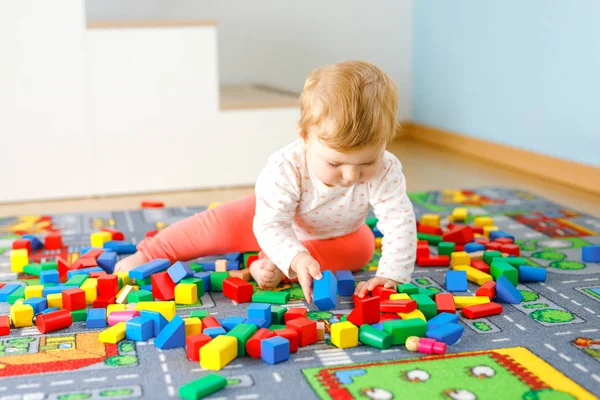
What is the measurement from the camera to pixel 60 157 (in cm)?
250

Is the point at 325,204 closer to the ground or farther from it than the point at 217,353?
farther from it

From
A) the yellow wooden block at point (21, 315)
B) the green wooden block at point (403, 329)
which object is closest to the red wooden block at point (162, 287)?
the yellow wooden block at point (21, 315)

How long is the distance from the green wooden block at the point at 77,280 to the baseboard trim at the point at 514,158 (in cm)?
174

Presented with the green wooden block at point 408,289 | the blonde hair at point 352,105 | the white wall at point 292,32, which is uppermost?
the white wall at point 292,32

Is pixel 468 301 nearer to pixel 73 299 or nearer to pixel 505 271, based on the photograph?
pixel 505 271

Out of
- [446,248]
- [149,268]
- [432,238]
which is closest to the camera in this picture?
[149,268]

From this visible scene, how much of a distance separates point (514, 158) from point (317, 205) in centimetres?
168

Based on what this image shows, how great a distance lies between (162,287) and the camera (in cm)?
149

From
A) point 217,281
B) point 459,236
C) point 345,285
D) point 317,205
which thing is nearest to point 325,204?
point 317,205

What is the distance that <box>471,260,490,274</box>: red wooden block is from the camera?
1.66 meters

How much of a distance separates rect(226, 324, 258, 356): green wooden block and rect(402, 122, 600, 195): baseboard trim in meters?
1.68

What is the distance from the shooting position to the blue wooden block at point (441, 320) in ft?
4.25

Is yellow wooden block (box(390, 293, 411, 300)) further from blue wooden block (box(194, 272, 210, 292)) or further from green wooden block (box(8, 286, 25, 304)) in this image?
green wooden block (box(8, 286, 25, 304))

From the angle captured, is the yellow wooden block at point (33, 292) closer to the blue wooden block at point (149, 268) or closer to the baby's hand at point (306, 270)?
the blue wooden block at point (149, 268)
